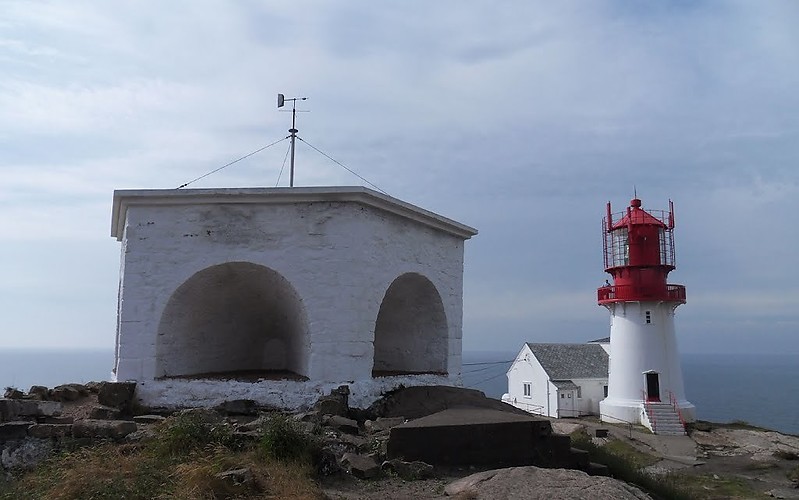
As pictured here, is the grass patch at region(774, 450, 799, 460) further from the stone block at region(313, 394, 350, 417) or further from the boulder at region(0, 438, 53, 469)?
the boulder at region(0, 438, 53, 469)

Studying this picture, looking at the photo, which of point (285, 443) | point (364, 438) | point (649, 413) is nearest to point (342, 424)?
point (364, 438)

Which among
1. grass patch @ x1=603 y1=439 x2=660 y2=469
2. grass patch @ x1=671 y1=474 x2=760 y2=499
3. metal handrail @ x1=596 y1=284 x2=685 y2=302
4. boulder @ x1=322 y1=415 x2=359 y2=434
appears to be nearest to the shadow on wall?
boulder @ x1=322 y1=415 x2=359 y2=434

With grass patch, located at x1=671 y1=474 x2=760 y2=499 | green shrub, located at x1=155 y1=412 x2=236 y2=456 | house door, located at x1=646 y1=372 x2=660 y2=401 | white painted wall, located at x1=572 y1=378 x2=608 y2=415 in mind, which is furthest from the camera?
white painted wall, located at x1=572 y1=378 x2=608 y2=415

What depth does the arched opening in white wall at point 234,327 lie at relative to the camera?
1068 cm

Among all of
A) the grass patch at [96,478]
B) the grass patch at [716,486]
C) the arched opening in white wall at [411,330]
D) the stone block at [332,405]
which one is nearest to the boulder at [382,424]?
the stone block at [332,405]

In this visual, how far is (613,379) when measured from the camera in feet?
92.9

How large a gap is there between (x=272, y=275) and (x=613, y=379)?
2188 centimetres

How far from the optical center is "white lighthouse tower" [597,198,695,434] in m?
26.9

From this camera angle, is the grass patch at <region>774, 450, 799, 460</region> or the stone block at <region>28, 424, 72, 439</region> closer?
the stone block at <region>28, 424, 72, 439</region>

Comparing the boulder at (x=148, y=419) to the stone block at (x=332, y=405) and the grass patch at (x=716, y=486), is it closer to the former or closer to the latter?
the stone block at (x=332, y=405)

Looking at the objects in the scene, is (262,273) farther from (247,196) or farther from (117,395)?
(117,395)

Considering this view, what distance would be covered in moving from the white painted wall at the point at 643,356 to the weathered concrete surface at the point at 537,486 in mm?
21480

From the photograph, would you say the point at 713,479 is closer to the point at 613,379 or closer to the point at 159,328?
the point at 613,379

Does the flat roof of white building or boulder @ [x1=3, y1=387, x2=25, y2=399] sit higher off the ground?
the flat roof of white building
